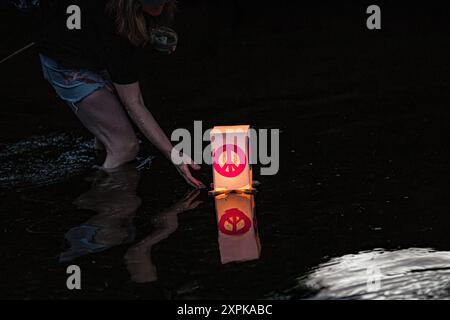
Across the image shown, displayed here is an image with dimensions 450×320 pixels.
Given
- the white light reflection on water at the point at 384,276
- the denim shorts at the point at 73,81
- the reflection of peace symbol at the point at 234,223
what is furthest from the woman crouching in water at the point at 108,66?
the white light reflection on water at the point at 384,276

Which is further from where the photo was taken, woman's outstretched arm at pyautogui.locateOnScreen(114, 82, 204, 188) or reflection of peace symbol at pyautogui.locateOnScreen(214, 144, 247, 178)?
woman's outstretched arm at pyautogui.locateOnScreen(114, 82, 204, 188)

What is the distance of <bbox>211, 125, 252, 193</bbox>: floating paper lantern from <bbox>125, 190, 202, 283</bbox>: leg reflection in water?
211mm

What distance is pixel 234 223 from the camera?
5445 mm

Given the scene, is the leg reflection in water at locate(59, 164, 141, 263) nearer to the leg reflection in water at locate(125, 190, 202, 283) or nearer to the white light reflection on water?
the leg reflection in water at locate(125, 190, 202, 283)

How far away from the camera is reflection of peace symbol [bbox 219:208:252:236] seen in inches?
209

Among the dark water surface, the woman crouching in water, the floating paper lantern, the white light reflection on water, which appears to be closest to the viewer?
the white light reflection on water

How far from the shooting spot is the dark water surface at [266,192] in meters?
4.61

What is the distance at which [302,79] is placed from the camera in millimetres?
9438

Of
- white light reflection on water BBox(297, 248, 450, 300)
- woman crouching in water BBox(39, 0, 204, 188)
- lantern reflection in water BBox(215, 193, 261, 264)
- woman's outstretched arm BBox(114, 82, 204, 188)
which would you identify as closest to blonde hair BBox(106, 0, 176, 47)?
woman crouching in water BBox(39, 0, 204, 188)

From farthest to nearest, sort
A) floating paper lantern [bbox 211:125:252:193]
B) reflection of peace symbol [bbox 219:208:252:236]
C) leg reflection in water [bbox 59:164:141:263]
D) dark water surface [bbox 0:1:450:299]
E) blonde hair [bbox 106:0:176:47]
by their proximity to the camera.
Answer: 1. blonde hair [bbox 106:0:176:47]
2. floating paper lantern [bbox 211:125:252:193]
3. reflection of peace symbol [bbox 219:208:252:236]
4. leg reflection in water [bbox 59:164:141:263]
5. dark water surface [bbox 0:1:450:299]

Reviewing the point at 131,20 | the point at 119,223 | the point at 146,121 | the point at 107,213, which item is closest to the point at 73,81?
the point at 146,121

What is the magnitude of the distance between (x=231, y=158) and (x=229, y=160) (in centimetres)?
3

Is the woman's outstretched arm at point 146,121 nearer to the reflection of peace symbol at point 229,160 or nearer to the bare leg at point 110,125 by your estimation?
the reflection of peace symbol at point 229,160
